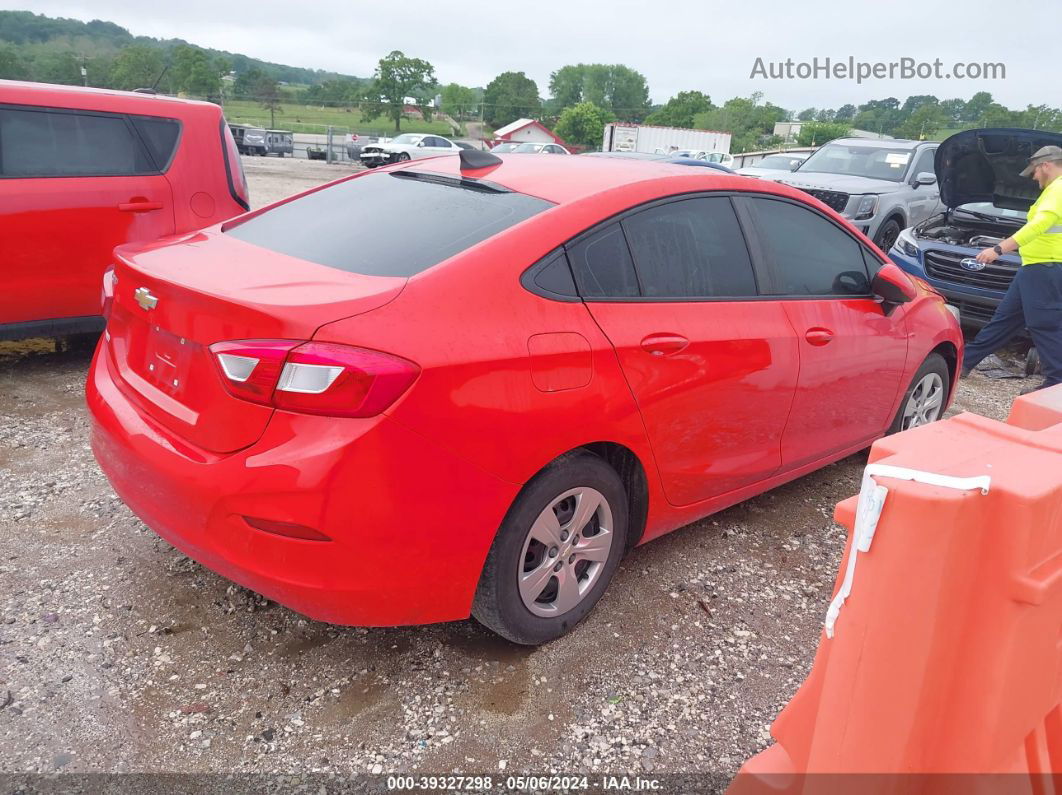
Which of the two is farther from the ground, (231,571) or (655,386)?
(655,386)

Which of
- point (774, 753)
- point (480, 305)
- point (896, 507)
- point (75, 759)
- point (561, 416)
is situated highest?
point (480, 305)

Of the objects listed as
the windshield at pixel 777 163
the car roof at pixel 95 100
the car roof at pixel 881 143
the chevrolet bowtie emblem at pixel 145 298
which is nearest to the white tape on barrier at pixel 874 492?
the chevrolet bowtie emblem at pixel 145 298

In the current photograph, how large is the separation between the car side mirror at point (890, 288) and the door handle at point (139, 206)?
433cm

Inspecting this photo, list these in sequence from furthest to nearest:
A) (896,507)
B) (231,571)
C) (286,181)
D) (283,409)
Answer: (286,181)
(231,571)
(283,409)
(896,507)

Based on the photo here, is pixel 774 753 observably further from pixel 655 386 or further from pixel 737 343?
pixel 737 343

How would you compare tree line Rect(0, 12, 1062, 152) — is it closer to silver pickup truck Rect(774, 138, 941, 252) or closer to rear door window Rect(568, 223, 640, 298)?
silver pickup truck Rect(774, 138, 941, 252)

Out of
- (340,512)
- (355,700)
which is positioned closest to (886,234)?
(355,700)

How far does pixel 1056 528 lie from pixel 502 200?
1909 millimetres

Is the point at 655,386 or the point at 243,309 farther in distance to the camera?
the point at 655,386

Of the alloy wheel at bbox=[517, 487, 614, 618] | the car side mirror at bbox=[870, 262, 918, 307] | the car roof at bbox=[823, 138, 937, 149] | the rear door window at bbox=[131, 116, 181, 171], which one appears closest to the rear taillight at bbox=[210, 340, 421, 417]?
the alloy wheel at bbox=[517, 487, 614, 618]

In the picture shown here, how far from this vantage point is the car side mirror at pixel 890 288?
3.67 metres

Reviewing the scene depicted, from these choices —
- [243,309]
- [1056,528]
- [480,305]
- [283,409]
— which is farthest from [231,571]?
[1056,528]

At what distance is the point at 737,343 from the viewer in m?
2.96

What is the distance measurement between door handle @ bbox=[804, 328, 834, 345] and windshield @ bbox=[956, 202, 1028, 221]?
5.41 meters
